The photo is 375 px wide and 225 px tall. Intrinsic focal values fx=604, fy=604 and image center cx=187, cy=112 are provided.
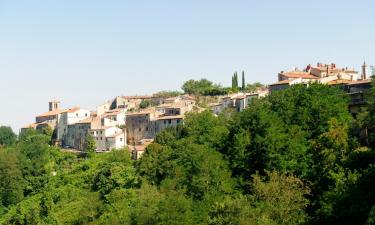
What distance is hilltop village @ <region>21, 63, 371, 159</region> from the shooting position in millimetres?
80938

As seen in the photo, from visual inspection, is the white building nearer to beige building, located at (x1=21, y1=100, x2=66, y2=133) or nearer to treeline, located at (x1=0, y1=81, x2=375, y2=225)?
beige building, located at (x1=21, y1=100, x2=66, y2=133)

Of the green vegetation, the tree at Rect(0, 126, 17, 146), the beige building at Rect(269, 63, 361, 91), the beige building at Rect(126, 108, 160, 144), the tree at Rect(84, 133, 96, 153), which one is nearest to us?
the beige building at Rect(269, 63, 361, 91)

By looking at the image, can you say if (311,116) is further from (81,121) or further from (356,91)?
(81,121)

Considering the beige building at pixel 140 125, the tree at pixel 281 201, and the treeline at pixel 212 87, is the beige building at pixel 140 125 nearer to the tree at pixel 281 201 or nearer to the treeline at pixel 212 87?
the treeline at pixel 212 87

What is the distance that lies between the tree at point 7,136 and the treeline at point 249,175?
4615 cm

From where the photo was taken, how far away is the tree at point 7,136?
114m

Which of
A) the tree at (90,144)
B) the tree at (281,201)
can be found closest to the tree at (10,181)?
the tree at (90,144)

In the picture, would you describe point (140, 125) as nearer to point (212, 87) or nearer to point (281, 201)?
point (212, 87)

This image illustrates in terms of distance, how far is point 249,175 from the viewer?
44.1 m

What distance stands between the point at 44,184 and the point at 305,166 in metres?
47.5

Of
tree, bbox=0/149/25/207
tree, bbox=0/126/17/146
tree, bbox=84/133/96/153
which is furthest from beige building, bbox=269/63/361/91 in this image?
tree, bbox=0/126/17/146

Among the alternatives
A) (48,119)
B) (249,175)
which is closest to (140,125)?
(48,119)

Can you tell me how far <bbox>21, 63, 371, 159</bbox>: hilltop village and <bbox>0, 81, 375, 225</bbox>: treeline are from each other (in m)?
15.2

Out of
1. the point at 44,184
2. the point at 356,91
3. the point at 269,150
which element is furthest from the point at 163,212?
the point at 44,184
